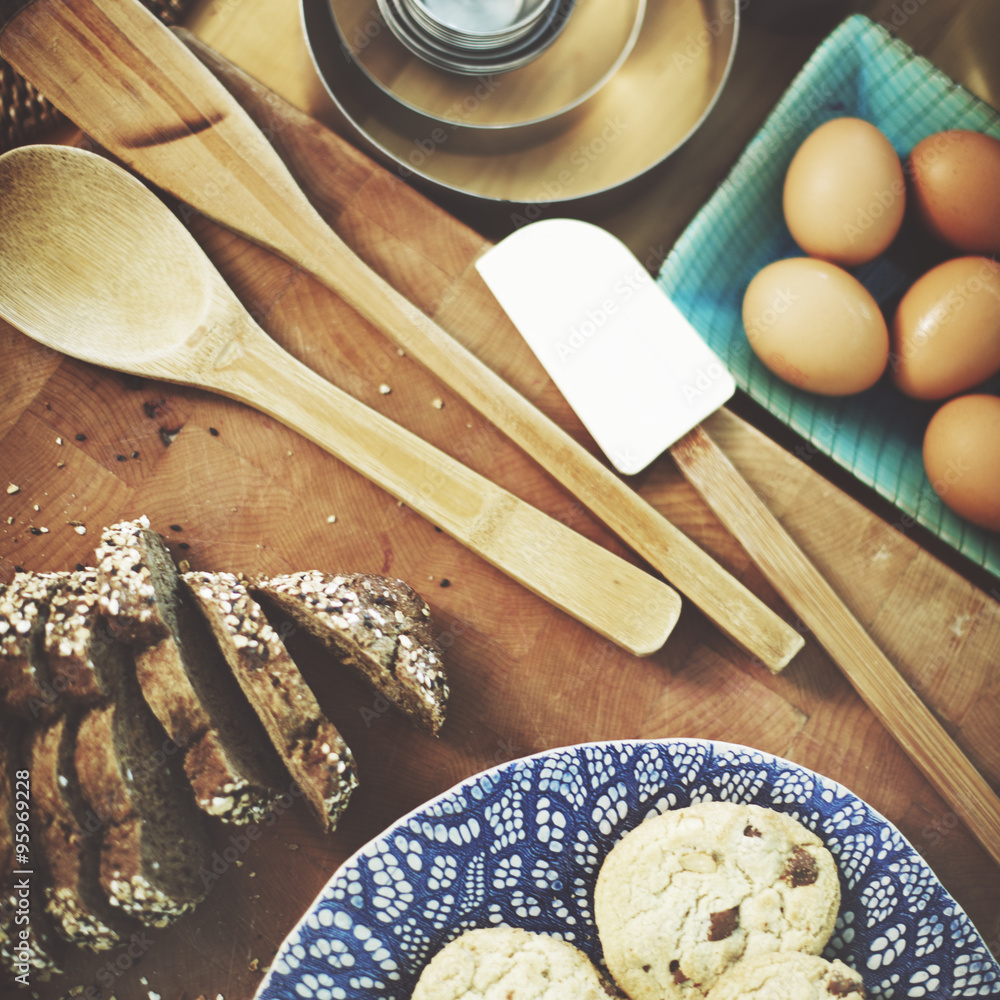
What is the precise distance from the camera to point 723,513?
108 cm

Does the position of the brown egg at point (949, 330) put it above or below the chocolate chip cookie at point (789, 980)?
above

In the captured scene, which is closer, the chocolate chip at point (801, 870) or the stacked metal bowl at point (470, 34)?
the chocolate chip at point (801, 870)

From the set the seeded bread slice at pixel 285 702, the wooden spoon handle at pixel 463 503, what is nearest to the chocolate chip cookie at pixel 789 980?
the wooden spoon handle at pixel 463 503

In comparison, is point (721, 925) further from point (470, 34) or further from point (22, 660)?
point (470, 34)

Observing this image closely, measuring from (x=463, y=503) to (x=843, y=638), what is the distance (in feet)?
2.06

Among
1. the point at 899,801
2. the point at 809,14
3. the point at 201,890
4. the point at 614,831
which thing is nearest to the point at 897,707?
the point at 899,801

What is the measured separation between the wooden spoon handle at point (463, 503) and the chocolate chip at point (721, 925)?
1.16 ft

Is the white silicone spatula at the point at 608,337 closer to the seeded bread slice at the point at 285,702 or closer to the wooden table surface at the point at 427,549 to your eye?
the wooden table surface at the point at 427,549

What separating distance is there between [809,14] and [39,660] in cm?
165

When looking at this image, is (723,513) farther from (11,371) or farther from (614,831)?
(11,371)

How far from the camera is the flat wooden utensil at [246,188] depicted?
3.51 ft

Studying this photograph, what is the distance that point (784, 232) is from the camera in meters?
1.20

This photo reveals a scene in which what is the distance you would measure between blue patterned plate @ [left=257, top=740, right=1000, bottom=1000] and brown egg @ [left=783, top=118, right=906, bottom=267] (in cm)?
81

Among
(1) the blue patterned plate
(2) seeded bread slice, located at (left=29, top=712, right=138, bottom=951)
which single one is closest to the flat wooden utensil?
(1) the blue patterned plate
